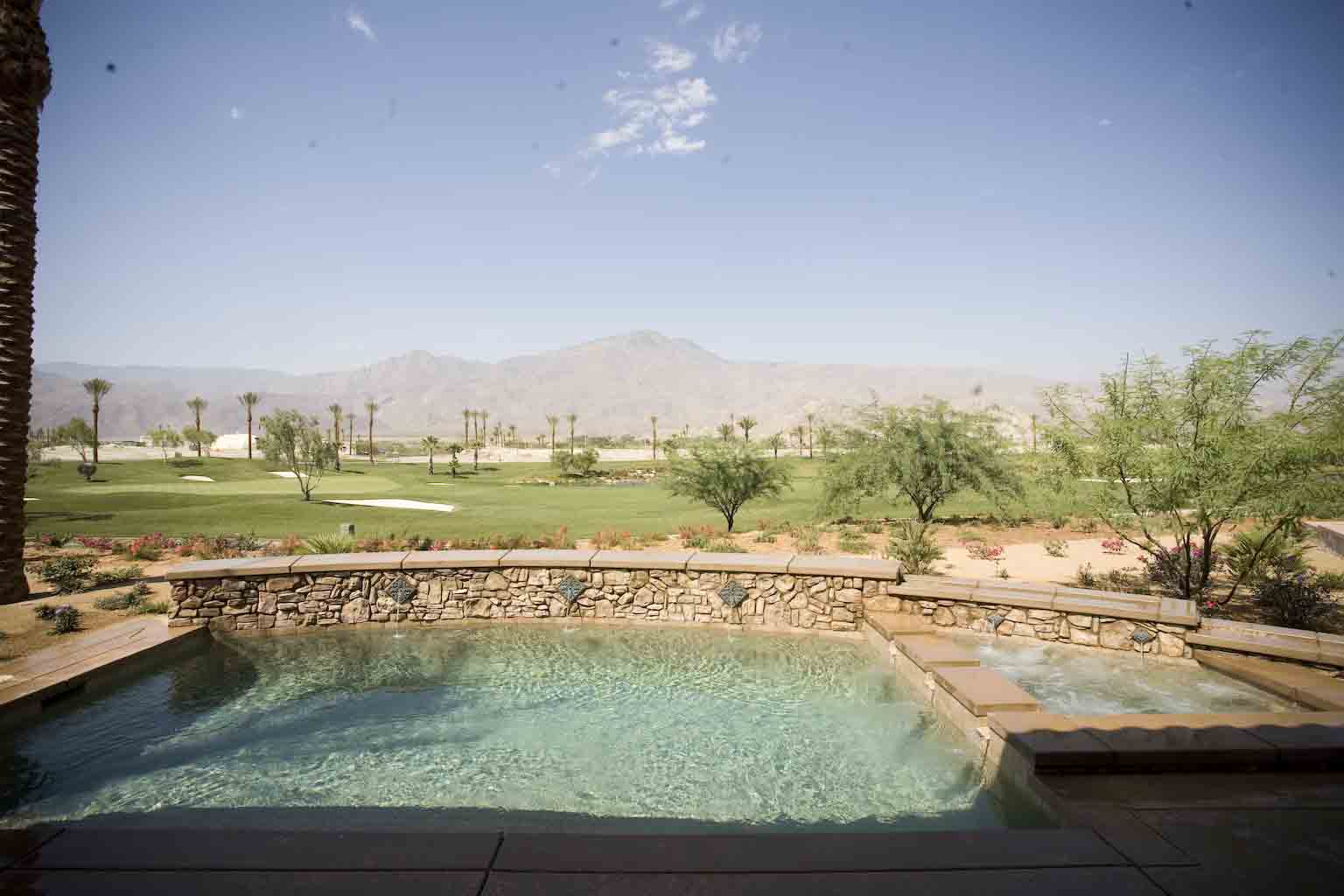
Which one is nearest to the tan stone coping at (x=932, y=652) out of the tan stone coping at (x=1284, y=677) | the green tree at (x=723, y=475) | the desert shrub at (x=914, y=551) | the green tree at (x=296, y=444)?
the tan stone coping at (x=1284, y=677)

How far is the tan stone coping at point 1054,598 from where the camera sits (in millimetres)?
8922

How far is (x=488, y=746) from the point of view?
6.77m

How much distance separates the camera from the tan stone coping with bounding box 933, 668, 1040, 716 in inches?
251

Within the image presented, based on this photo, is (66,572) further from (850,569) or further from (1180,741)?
(1180,741)

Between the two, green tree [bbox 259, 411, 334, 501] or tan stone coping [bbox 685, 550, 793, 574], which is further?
green tree [bbox 259, 411, 334, 501]

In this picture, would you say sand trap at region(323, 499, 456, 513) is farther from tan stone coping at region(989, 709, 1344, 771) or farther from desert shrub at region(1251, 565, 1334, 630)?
tan stone coping at region(989, 709, 1344, 771)

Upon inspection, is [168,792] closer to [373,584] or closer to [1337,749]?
[373,584]

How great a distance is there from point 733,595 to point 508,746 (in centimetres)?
498

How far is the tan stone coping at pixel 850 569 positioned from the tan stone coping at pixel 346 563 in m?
6.66

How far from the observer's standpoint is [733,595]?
10938 mm

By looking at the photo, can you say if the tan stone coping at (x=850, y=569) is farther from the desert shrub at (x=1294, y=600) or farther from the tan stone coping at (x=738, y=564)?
the desert shrub at (x=1294, y=600)

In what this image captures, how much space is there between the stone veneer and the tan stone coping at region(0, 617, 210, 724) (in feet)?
2.13

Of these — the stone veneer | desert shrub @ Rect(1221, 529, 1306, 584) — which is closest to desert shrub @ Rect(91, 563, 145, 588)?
the stone veneer

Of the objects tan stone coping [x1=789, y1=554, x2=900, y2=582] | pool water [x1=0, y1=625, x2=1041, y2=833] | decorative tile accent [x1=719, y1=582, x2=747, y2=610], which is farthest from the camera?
decorative tile accent [x1=719, y1=582, x2=747, y2=610]
